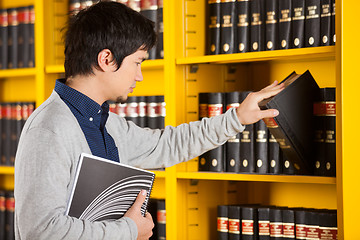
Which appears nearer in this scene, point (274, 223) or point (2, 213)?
point (274, 223)

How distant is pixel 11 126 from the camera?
270 cm

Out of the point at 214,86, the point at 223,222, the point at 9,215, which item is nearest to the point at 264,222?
the point at 223,222

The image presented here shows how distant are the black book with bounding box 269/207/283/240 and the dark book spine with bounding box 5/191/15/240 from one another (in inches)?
50.7

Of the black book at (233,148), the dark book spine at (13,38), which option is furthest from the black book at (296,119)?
the dark book spine at (13,38)

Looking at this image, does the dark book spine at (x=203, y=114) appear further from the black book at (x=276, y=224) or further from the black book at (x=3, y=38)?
the black book at (x=3, y=38)

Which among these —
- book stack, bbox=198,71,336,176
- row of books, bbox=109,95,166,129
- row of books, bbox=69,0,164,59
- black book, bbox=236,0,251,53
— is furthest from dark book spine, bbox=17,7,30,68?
black book, bbox=236,0,251,53

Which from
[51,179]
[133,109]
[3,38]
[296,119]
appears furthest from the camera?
[3,38]

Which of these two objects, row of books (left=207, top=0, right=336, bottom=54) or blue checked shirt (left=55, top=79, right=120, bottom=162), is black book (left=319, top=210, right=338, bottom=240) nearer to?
row of books (left=207, top=0, right=336, bottom=54)

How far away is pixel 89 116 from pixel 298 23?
2.81 ft

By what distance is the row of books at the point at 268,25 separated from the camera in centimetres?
194

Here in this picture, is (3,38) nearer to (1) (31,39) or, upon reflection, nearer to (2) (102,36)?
(1) (31,39)

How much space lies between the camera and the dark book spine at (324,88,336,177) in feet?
6.19

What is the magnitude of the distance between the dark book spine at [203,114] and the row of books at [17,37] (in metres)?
0.89

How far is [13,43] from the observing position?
2.70m
